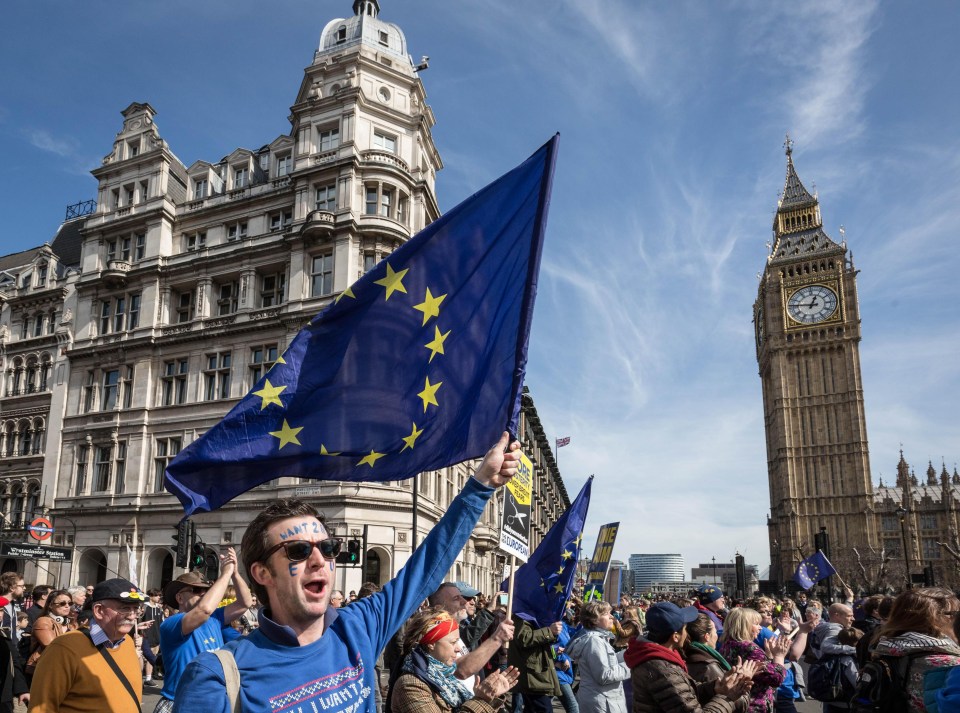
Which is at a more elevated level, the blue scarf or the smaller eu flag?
the blue scarf

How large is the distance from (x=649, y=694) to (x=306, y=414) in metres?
2.98

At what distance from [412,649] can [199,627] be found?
1429 mm

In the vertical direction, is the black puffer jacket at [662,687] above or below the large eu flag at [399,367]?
below

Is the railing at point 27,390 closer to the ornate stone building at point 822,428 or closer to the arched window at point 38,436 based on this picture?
the arched window at point 38,436

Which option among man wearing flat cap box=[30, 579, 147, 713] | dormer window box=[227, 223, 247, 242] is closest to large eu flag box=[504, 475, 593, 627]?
man wearing flat cap box=[30, 579, 147, 713]

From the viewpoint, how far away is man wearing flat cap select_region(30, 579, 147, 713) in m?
4.25

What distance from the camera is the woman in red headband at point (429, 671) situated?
14.1 feet

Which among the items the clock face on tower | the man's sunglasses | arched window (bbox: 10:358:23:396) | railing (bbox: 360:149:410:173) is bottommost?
the man's sunglasses

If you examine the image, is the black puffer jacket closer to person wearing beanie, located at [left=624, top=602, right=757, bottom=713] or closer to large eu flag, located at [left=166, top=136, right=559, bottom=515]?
person wearing beanie, located at [left=624, top=602, right=757, bottom=713]

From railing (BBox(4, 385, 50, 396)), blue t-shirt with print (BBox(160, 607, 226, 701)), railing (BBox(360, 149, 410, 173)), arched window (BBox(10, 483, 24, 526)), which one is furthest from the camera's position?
railing (BBox(4, 385, 50, 396))

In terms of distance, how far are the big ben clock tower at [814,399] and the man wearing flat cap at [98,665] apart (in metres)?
106

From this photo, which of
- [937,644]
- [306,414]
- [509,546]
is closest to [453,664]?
[306,414]

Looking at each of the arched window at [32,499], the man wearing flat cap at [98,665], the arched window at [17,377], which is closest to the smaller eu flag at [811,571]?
the man wearing flat cap at [98,665]

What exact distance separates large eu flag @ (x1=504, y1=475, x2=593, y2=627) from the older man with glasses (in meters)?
6.98
